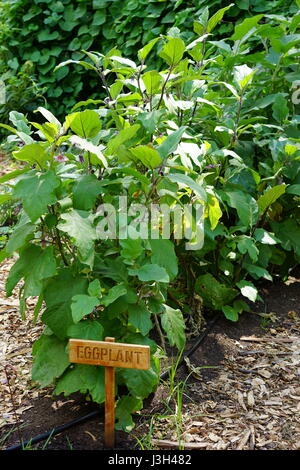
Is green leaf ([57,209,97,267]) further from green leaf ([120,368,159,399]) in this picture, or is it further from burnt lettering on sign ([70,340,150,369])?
green leaf ([120,368,159,399])

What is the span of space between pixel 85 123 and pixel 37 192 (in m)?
0.30

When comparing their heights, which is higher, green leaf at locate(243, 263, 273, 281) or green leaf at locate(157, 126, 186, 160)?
green leaf at locate(157, 126, 186, 160)

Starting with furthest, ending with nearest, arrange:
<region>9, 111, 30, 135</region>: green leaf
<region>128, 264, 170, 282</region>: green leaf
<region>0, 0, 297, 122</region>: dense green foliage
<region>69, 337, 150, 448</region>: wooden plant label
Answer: <region>0, 0, 297, 122</region>: dense green foliage, <region>9, 111, 30, 135</region>: green leaf, <region>128, 264, 170, 282</region>: green leaf, <region>69, 337, 150, 448</region>: wooden plant label

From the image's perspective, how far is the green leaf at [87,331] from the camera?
1.75 metres

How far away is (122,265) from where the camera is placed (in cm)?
189

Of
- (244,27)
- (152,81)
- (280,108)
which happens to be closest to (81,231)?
(152,81)

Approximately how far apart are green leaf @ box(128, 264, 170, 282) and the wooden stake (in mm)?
205

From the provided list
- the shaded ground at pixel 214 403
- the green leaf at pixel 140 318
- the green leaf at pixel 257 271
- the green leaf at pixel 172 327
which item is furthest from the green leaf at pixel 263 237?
the green leaf at pixel 140 318

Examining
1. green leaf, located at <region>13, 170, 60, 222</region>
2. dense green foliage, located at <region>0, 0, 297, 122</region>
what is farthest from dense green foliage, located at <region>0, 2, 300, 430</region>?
dense green foliage, located at <region>0, 0, 297, 122</region>

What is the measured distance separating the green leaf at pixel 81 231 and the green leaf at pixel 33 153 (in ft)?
0.59

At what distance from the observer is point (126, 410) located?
186 centimetres

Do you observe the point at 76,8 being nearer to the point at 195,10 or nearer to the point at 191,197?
the point at 195,10

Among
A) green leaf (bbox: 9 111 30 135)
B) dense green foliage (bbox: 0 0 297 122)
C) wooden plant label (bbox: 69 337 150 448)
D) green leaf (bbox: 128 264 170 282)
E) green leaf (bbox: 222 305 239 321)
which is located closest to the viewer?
wooden plant label (bbox: 69 337 150 448)

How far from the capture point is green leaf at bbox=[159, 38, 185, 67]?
205 cm
